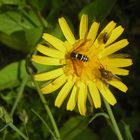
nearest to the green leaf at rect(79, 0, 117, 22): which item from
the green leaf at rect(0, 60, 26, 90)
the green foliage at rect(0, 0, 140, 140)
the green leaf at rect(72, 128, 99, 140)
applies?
the green foliage at rect(0, 0, 140, 140)

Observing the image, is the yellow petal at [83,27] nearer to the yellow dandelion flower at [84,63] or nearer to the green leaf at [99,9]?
the yellow dandelion flower at [84,63]

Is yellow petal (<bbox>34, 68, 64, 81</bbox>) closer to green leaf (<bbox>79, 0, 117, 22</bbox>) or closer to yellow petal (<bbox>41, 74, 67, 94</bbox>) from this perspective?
yellow petal (<bbox>41, 74, 67, 94</bbox>)

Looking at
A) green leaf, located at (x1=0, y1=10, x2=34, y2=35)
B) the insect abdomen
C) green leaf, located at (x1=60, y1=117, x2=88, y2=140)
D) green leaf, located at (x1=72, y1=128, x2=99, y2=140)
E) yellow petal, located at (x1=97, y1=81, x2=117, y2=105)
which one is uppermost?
green leaf, located at (x1=0, y1=10, x2=34, y2=35)

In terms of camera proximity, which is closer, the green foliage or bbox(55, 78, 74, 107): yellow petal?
bbox(55, 78, 74, 107): yellow petal

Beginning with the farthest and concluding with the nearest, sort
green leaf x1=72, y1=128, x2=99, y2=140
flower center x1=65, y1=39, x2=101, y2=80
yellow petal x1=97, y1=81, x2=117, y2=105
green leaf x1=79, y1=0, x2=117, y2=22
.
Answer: green leaf x1=72, y1=128, x2=99, y2=140 < green leaf x1=79, y1=0, x2=117, y2=22 < flower center x1=65, y1=39, x2=101, y2=80 < yellow petal x1=97, y1=81, x2=117, y2=105

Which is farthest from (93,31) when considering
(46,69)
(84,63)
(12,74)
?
(12,74)

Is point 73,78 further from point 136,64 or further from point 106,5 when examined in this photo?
point 136,64

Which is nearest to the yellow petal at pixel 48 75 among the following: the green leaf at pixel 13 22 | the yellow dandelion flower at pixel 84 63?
the yellow dandelion flower at pixel 84 63
